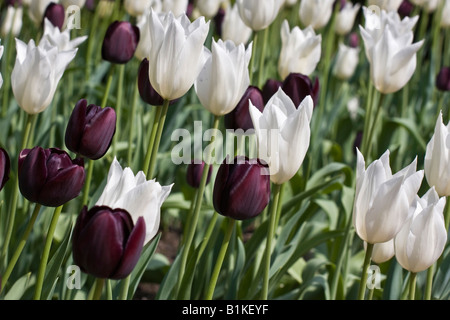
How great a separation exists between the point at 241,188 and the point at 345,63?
234cm

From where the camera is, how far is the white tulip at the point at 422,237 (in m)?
1.21

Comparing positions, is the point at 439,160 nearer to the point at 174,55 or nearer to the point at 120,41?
the point at 174,55

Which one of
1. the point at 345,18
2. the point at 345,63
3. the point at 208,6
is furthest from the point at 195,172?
the point at 345,18

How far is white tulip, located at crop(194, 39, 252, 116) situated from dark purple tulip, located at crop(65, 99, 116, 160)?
0.68ft

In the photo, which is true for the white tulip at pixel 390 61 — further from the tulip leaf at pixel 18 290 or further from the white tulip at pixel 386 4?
the tulip leaf at pixel 18 290

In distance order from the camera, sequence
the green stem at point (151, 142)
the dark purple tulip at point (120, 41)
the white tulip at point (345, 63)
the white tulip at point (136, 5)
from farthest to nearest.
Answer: the white tulip at point (345, 63) < the white tulip at point (136, 5) < the dark purple tulip at point (120, 41) < the green stem at point (151, 142)

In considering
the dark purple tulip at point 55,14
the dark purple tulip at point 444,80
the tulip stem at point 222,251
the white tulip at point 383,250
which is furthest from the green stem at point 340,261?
the dark purple tulip at point 444,80

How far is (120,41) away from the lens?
1829mm

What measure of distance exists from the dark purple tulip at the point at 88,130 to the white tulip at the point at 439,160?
589 mm

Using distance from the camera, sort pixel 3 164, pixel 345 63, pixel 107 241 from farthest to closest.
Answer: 1. pixel 345 63
2. pixel 3 164
3. pixel 107 241

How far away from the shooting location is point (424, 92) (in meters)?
3.30

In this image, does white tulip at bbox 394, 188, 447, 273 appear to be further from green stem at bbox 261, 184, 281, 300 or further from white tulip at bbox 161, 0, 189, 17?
white tulip at bbox 161, 0, 189, 17
